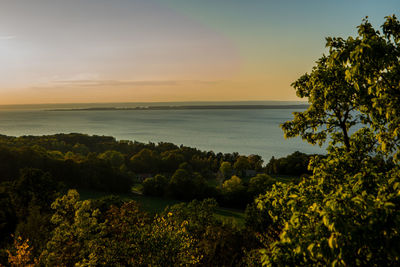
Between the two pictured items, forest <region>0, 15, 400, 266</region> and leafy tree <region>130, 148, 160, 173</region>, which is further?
leafy tree <region>130, 148, 160, 173</region>

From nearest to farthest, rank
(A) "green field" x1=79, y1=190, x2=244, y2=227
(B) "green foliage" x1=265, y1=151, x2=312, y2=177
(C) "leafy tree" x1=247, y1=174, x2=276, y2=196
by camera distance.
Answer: (A) "green field" x1=79, y1=190, x2=244, y2=227
(C) "leafy tree" x1=247, y1=174, x2=276, y2=196
(B) "green foliage" x1=265, y1=151, x2=312, y2=177

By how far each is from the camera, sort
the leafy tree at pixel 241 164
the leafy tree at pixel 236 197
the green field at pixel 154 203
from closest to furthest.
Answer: the green field at pixel 154 203, the leafy tree at pixel 236 197, the leafy tree at pixel 241 164

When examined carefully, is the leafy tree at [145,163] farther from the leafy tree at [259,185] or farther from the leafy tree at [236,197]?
the leafy tree at [259,185]

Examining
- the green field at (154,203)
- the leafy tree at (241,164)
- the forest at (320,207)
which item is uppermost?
the forest at (320,207)

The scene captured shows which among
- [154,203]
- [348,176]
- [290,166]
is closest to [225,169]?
[290,166]

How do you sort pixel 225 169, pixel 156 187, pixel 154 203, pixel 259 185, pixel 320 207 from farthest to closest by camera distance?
1. pixel 225 169
2. pixel 156 187
3. pixel 259 185
4. pixel 154 203
5. pixel 320 207

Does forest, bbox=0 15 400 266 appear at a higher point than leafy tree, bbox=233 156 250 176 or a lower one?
higher

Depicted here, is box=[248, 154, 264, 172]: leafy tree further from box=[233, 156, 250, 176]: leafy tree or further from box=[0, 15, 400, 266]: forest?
box=[0, 15, 400, 266]: forest

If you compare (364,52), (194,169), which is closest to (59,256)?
(364,52)

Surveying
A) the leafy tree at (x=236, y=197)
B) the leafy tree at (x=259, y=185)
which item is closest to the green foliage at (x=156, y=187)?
the leafy tree at (x=236, y=197)

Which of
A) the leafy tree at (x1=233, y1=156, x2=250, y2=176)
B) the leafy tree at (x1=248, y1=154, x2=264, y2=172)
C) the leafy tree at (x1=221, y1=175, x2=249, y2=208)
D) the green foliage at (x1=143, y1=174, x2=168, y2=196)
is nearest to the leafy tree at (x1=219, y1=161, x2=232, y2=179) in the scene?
the leafy tree at (x1=233, y1=156, x2=250, y2=176)

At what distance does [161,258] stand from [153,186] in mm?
46049

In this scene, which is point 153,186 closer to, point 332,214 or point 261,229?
point 261,229

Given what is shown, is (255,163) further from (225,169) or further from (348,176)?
(348,176)
